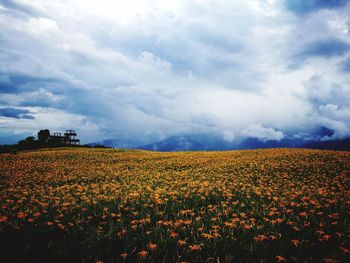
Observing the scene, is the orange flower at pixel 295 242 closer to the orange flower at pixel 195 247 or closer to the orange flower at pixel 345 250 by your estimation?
the orange flower at pixel 345 250

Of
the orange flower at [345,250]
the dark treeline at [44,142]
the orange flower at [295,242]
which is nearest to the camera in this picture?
the orange flower at [345,250]

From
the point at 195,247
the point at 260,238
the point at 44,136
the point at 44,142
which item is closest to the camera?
the point at 195,247

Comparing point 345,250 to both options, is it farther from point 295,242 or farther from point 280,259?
point 280,259

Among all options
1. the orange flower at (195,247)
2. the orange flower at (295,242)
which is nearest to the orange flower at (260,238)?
the orange flower at (295,242)

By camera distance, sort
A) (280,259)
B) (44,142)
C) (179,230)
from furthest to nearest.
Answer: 1. (44,142)
2. (179,230)
3. (280,259)

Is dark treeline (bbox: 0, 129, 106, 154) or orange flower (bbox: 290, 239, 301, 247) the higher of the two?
dark treeline (bbox: 0, 129, 106, 154)

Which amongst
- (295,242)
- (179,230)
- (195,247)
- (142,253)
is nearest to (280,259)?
(295,242)

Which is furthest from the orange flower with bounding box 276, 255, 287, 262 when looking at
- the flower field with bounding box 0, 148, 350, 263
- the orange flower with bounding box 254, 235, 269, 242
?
the orange flower with bounding box 254, 235, 269, 242

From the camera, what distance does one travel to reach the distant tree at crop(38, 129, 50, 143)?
48838mm

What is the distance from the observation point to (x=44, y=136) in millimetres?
50188

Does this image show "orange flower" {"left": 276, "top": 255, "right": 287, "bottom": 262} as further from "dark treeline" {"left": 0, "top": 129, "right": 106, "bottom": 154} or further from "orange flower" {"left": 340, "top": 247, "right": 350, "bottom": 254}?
"dark treeline" {"left": 0, "top": 129, "right": 106, "bottom": 154}

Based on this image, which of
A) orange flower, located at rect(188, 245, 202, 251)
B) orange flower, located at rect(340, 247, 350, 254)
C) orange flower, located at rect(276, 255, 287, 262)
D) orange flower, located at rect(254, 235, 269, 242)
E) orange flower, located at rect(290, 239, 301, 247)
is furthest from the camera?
orange flower, located at rect(254, 235, 269, 242)

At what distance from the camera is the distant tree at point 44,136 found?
48.8m

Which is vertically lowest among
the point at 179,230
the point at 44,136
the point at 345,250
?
the point at 179,230
